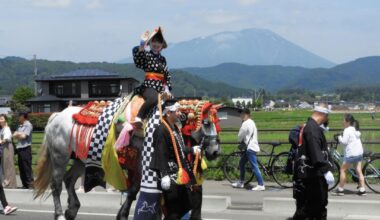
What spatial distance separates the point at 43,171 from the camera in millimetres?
10258

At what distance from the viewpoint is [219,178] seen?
1488cm

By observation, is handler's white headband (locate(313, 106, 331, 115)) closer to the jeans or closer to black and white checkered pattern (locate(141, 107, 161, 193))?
black and white checkered pattern (locate(141, 107, 161, 193))

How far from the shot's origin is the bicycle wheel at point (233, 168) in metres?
14.3

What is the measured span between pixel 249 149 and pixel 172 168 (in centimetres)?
678

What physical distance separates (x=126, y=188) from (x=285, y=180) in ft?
20.7

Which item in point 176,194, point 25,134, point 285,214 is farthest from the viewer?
point 25,134

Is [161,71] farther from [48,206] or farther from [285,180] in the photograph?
[285,180]

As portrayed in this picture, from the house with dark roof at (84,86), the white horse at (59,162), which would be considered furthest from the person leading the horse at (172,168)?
the house with dark roof at (84,86)

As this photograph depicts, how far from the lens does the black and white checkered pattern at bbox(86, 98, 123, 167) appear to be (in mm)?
8797

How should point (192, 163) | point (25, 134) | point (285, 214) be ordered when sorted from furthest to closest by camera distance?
point (25, 134)
point (285, 214)
point (192, 163)

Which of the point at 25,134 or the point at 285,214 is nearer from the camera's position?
the point at 285,214

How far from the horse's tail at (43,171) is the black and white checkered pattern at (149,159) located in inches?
129

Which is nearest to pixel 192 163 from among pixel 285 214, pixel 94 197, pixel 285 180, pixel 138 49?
pixel 138 49

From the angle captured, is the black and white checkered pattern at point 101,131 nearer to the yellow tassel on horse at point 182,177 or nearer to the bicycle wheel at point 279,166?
the yellow tassel on horse at point 182,177
